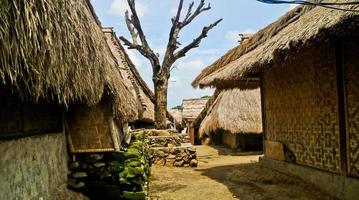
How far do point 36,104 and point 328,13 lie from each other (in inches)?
149

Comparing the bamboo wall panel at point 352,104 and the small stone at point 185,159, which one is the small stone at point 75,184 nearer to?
the bamboo wall panel at point 352,104

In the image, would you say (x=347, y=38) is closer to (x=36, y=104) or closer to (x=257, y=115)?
(x=36, y=104)

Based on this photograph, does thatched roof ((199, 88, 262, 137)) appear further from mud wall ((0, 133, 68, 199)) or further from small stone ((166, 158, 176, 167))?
mud wall ((0, 133, 68, 199))

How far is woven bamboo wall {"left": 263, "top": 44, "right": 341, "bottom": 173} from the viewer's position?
5.42m

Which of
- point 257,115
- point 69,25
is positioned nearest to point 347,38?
point 69,25

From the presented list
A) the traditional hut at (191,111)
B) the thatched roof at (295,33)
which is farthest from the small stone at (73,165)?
the traditional hut at (191,111)

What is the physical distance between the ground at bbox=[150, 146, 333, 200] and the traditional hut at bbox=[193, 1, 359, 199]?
0.29 meters

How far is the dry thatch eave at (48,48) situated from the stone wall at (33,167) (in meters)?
0.83

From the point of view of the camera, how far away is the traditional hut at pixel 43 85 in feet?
7.64

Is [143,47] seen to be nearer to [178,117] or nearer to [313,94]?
[313,94]

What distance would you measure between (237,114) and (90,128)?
963 centimetres

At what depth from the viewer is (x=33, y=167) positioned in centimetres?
411

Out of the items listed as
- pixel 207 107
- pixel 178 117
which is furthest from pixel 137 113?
pixel 178 117

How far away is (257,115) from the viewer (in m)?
14.0
